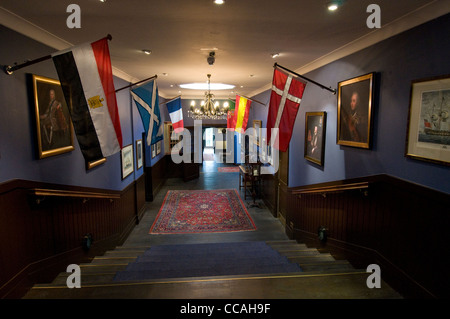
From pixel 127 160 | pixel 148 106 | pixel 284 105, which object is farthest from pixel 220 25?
pixel 127 160

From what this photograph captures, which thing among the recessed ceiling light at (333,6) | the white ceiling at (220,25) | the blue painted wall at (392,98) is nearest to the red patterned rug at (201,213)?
the blue painted wall at (392,98)

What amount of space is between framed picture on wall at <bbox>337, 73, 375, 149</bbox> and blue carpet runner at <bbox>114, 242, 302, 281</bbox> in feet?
6.28

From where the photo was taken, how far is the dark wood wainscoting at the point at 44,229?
8.43 ft

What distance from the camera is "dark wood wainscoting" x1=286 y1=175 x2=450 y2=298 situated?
2.37 metres

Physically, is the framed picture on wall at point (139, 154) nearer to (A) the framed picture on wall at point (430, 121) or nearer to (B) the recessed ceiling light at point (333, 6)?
(B) the recessed ceiling light at point (333, 6)

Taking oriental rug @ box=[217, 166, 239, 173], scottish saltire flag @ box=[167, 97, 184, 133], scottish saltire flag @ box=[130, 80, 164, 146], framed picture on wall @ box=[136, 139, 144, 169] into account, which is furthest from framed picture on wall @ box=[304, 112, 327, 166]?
oriental rug @ box=[217, 166, 239, 173]

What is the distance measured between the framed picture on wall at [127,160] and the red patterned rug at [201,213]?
5.28ft

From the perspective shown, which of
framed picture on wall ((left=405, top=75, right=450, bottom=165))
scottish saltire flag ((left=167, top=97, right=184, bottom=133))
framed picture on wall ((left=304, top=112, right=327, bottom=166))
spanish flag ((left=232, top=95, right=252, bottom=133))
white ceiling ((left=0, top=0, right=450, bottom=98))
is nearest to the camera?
framed picture on wall ((left=405, top=75, right=450, bottom=165))

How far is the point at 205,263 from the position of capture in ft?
12.3

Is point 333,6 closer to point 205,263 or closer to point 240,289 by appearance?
point 240,289

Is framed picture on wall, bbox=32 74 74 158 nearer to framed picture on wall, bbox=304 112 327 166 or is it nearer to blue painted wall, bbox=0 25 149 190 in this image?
blue painted wall, bbox=0 25 149 190

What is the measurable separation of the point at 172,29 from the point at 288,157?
14.7 feet

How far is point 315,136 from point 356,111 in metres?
1.42

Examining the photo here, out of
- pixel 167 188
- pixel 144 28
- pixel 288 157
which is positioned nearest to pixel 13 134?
pixel 144 28
